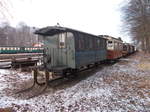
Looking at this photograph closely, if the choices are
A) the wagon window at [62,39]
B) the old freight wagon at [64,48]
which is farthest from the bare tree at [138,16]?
the wagon window at [62,39]

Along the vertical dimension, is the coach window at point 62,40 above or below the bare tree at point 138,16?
below

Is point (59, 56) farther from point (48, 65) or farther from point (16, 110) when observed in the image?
point (16, 110)

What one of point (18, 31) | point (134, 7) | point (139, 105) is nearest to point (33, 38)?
point (18, 31)

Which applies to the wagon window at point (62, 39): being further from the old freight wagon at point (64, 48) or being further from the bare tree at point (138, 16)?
the bare tree at point (138, 16)

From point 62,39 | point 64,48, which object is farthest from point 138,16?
point 64,48

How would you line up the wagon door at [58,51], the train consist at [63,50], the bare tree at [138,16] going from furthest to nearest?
the bare tree at [138,16], the wagon door at [58,51], the train consist at [63,50]

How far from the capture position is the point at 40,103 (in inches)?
176

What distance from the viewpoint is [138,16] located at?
20.2m

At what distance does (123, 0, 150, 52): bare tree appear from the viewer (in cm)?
1884

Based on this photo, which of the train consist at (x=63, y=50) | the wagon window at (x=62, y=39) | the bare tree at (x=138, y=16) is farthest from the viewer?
the bare tree at (x=138, y=16)

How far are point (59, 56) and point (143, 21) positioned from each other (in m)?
16.2

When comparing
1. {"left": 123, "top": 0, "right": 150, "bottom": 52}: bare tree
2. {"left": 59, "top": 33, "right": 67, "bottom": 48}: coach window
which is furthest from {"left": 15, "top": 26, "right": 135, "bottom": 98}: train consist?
{"left": 123, "top": 0, "right": 150, "bottom": 52}: bare tree

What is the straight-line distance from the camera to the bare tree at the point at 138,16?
18844 millimetres

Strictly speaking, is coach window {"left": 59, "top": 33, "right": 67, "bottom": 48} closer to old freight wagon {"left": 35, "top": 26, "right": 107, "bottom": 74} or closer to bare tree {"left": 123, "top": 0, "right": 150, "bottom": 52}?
old freight wagon {"left": 35, "top": 26, "right": 107, "bottom": 74}
